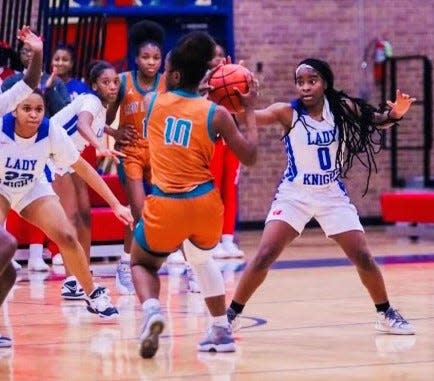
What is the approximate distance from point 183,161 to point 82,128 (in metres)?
2.91

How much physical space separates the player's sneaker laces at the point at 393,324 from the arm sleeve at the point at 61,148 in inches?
83.7

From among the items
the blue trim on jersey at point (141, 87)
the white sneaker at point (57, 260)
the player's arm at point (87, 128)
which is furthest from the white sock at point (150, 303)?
the white sneaker at point (57, 260)

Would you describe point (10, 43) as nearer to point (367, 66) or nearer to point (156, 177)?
point (367, 66)

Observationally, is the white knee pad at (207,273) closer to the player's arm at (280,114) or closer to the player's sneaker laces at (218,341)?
the player's sneaker laces at (218,341)

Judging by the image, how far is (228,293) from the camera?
32.7 ft

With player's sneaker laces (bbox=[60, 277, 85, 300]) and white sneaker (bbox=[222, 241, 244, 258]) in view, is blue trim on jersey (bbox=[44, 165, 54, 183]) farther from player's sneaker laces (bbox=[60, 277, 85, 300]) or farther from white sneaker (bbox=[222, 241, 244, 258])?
white sneaker (bbox=[222, 241, 244, 258])

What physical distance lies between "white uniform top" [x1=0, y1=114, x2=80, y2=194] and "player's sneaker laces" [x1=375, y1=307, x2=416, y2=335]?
2135 millimetres

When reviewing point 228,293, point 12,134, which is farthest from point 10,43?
point 12,134

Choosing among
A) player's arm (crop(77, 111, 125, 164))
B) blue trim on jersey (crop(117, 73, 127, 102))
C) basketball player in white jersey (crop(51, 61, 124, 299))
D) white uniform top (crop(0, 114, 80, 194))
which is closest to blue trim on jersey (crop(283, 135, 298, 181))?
white uniform top (crop(0, 114, 80, 194))

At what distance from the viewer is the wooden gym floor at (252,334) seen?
644 cm

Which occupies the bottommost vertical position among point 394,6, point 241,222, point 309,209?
point 241,222

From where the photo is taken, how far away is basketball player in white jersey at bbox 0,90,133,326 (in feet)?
25.9

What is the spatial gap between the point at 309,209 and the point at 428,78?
874 cm

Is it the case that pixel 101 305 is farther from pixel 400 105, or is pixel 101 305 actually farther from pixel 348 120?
pixel 400 105
